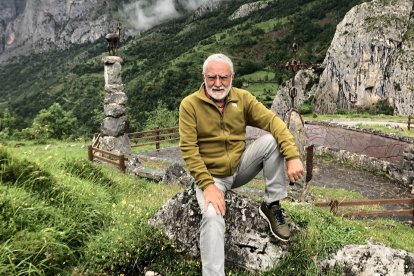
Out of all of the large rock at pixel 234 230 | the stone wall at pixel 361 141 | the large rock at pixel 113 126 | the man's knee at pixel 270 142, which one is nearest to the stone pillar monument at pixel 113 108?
the large rock at pixel 113 126

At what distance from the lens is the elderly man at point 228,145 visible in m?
4.23

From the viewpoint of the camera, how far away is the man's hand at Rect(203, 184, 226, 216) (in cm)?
397

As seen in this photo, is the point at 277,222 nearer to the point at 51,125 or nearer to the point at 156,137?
the point at 156,137

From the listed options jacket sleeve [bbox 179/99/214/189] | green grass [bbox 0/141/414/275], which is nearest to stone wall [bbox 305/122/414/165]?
green grass [bbox 0/141/414/275]

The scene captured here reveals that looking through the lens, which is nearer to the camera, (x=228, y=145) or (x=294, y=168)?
(x=294, y=168)

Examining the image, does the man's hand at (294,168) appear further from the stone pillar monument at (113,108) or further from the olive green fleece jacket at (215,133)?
the stone pillar monument at (113,108)

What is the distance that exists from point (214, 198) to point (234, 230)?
3.02ft

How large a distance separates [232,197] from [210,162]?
74cm

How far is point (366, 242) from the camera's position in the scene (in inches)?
186

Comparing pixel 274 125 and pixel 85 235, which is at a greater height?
pixel 274 125

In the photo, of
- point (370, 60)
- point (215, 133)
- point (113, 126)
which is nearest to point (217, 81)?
point (215, 133)

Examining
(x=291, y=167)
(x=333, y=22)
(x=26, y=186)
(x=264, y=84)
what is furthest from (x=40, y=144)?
(x=333, y=22)

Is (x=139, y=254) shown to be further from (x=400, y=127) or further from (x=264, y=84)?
(x=264, y=84)

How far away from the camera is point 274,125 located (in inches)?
176
